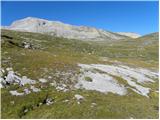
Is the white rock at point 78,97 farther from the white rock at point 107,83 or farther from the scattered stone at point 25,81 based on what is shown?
the scattered stone at point 25,81

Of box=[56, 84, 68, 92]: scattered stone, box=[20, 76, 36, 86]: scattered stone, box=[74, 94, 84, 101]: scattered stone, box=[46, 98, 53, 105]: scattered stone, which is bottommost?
box=[46, 98, 53, 105]: scattered stone

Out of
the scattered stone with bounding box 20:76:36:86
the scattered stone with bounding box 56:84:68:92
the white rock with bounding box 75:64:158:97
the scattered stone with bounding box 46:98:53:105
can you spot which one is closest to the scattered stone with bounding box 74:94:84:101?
the scattered stone with bounding box 56:84:68:92

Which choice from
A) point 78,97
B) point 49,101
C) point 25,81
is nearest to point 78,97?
point 78,97

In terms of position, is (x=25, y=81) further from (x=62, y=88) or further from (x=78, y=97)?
(x=78, y=97)

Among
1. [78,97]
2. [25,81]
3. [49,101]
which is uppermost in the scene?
[25,81]

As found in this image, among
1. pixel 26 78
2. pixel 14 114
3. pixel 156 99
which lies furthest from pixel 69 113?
pixel 156 99

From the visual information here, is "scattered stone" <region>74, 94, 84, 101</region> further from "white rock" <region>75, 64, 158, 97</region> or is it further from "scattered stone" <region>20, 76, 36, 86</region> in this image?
"scattered stone" <region>20, 76, 36, 86</region>

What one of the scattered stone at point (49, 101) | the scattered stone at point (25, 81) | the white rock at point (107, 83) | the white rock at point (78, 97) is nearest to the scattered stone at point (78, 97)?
the white rock at point (78, 97)

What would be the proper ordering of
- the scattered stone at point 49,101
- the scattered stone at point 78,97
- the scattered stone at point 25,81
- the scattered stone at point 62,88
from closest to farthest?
the scattered stone at point 49,101
the scattered stone at point 78,97
the scattered stone at point 62,88
the scattered stone at point 25,81

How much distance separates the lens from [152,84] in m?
51.8

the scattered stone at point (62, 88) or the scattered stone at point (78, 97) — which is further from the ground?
the scattered stone at point (62, 88)

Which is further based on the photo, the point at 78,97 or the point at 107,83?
the point at 107,83

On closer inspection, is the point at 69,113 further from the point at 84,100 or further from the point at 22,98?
the point at 22,98

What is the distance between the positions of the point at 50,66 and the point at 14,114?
17625 millimetres
